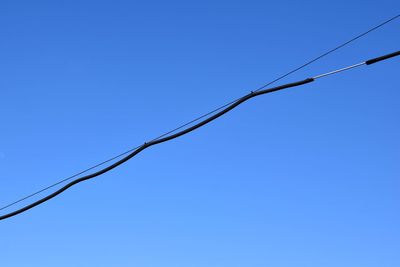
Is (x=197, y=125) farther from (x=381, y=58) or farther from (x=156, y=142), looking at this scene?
(x=381, y=58)

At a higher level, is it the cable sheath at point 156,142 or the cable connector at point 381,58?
the cable sheath at point 156,142

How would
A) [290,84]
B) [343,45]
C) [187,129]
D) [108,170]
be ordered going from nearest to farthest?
[290,84] → [187,129] → [108,170] → [343,45]

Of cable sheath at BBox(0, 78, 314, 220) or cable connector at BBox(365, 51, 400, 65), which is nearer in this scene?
cable connector at BBox(365, 51, 400, 65)

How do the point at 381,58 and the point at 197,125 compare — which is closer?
the point at 381,58

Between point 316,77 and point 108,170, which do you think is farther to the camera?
point 108,170

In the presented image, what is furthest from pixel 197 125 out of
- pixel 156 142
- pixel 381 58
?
pixel 381 58

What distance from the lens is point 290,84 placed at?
25.2 ft

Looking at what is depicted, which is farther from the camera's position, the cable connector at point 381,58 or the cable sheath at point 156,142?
the cable sheath at point 156,142

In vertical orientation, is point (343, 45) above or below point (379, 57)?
above

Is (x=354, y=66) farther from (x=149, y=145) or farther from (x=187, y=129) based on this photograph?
(x=149, y=145)

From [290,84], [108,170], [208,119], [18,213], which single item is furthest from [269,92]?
[18,213]

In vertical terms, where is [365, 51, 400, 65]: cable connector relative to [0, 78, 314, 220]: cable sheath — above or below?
below

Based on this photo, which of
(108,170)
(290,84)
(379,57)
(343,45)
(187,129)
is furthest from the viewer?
(343,45)

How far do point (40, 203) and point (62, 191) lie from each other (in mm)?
564
